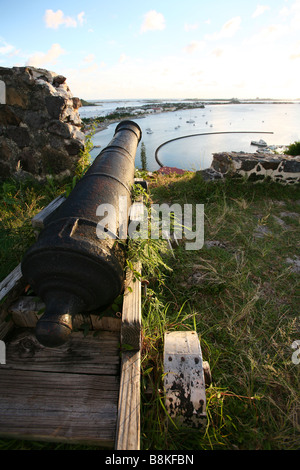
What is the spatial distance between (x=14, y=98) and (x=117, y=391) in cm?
519

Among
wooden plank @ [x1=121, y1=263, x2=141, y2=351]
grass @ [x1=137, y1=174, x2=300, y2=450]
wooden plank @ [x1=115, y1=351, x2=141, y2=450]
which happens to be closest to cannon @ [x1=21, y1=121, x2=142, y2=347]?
wooden plank @ [x1=121, y1=263, x2=141, y2=351]

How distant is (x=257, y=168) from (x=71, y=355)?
5323mm

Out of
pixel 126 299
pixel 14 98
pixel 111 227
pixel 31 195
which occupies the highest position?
pixel 14 98

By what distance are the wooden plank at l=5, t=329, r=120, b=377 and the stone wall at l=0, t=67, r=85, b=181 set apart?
387 cm

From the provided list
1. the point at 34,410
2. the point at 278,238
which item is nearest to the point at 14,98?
the point at 34,410

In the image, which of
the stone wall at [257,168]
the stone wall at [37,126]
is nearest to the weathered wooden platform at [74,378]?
the stone wall at [37,126]

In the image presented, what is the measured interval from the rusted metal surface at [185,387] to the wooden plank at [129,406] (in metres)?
0.23

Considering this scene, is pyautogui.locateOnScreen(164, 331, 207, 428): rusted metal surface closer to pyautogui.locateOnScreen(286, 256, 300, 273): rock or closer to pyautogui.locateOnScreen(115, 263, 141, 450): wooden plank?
pyautogui.locateOnScreen(115, 263, 141, 450): wooden plank

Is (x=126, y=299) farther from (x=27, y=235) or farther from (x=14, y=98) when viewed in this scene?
(x=14, y=98)

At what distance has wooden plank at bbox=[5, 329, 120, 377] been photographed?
1622 mm

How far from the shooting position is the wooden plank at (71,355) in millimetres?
1622

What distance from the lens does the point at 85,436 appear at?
1289 mm

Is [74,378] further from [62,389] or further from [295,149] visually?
[295,149]

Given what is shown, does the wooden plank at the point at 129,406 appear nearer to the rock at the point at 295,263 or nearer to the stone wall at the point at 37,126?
the rock at the point at 295,263
